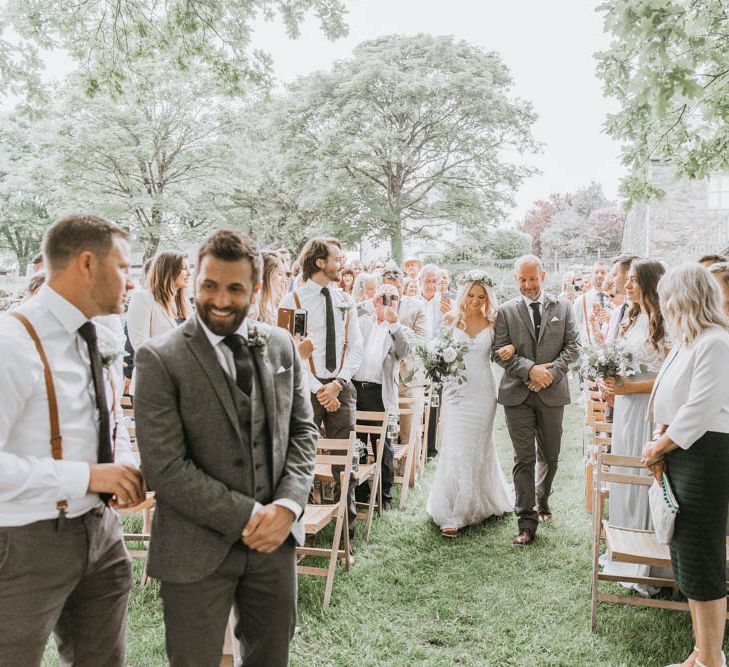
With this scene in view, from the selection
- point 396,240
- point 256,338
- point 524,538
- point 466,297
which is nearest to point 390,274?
point 466,297

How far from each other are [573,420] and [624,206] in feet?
20.0

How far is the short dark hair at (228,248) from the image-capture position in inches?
93.6

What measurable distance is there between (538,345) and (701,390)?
101 inches

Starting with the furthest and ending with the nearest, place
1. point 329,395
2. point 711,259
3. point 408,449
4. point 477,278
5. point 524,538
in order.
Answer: point 408,449, point 477,278, point 524,538, point 329,395, point 711,259

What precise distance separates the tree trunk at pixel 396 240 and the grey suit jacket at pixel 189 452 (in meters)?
25.9

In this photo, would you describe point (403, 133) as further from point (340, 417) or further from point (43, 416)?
point (43, 416)

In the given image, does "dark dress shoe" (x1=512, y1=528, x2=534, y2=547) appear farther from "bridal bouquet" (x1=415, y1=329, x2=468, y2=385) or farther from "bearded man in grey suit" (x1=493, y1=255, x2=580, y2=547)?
"bridal bouquet" (x1=415, y1=329, x2=468, y2=385)

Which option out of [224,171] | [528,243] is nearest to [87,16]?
[224,171]

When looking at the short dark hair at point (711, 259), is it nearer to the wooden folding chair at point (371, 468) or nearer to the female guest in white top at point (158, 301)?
the wooden folding chair at point (371, 468)

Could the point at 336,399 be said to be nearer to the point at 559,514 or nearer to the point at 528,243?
the point at 559,514

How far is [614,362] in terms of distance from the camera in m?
5.01

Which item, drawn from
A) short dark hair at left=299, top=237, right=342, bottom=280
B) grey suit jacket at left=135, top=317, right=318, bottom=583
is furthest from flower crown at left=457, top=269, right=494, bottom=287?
grey suit jacket at left=135, top=317, right=318, bottom=583

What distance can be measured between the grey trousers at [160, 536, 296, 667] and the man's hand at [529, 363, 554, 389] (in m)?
3.84

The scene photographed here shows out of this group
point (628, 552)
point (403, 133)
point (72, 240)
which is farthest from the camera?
point (403, 133)
